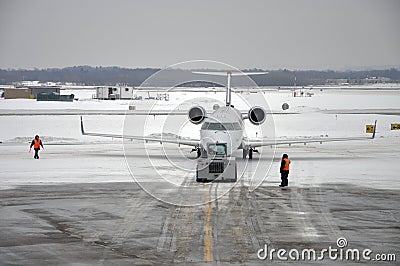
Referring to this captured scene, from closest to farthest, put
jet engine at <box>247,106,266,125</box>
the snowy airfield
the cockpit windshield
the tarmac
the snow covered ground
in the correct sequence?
1. the tarmac
2. the snowy airfield
3. the snow covered ground
4. the cockpit windshield
5. jet engine at <box>247,106,266,125</box>

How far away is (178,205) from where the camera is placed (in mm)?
20734

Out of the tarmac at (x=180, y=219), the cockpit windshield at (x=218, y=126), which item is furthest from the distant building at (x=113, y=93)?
the tarmac at (x=180, y=219)

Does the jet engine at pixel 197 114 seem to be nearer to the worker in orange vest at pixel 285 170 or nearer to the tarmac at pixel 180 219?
the tarmac at pixel 180 219

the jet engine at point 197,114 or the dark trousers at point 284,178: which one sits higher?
the jet engine at point 197,114

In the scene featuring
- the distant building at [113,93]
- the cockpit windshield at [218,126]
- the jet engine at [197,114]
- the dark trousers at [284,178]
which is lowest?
the dark trousers at [284,178]

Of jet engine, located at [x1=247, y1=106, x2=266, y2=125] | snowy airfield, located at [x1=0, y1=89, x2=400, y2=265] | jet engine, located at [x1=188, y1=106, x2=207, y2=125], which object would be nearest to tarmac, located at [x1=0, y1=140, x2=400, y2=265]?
snowy airfield, located at [x1=0, y1=89, x2=400, y2=265]

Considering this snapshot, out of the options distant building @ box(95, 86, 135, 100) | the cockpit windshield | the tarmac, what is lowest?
the tarmac

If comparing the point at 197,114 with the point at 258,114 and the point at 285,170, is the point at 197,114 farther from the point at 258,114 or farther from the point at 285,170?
the point at 285,170

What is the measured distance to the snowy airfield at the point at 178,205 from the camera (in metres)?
14.8

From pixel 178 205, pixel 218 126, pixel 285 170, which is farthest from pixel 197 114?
pixel 178 205

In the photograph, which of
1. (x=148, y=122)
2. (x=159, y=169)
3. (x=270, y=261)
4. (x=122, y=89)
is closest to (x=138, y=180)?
(x=159, y=169)

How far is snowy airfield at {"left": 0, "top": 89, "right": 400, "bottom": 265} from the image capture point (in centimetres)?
1484

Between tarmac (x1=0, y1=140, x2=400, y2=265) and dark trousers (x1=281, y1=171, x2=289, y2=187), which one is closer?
tarmac (x1=0, y1=140, x2=400, y2=265)

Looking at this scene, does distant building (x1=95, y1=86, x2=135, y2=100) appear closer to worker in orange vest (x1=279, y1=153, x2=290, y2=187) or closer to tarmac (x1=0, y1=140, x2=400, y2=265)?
tarmac (x1=0, y1=140, x2=400, y2=265)
